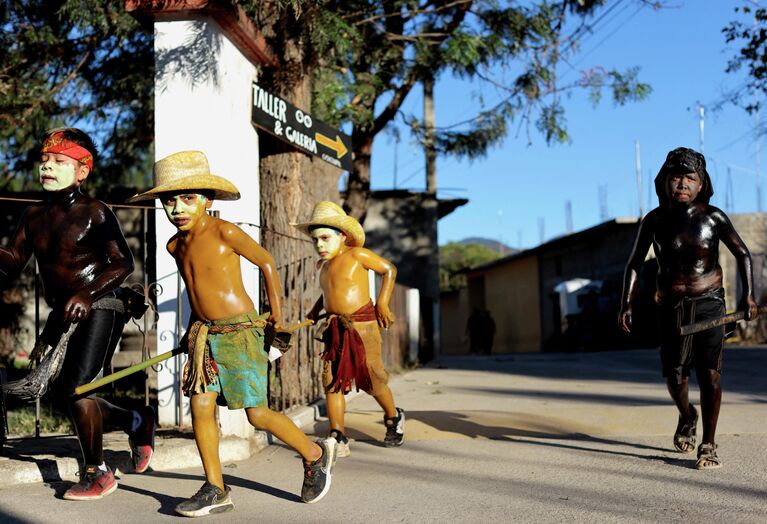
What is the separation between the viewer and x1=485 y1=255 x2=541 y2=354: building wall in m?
37.2

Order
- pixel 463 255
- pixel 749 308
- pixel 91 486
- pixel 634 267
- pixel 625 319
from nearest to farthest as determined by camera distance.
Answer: pixel 91 486, pixel 749 308, pixel 625 319, pixel 634 267, pixel 463 255

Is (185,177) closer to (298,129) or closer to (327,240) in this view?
(327,240)

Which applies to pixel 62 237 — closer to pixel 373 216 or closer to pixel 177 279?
pixel 177 279

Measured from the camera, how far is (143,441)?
5.38 meters

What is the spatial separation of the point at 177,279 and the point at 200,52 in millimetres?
1653

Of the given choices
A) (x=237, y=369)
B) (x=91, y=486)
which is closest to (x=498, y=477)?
(x=237, y=369)

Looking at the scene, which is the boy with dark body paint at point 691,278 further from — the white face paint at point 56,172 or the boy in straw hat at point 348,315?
the white face paint at point 56,172

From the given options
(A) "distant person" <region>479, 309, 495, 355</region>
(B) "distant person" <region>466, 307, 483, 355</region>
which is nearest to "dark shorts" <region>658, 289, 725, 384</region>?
(A) "distant person" <region>479, 309, 495, 355</region>

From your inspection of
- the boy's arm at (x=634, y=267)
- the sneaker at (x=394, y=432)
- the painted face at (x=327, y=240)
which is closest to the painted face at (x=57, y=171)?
the painted face at (x=327, y=240)

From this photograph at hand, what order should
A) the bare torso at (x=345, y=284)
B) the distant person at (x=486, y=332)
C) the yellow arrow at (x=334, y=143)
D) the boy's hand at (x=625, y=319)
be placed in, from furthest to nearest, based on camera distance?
the distant person at (x=486, y=332) → the yellow arrow at (x=334, y=143) → the bare torso at (x=345, y=284) → the boy's hand at (x=625, y=319)

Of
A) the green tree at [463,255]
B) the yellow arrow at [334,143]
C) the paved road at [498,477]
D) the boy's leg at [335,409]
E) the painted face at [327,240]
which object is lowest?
the paved road at [498,477]

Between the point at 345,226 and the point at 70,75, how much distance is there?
909 centimetres

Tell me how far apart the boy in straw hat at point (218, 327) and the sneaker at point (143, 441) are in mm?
832

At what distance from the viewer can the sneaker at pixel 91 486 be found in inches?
192
